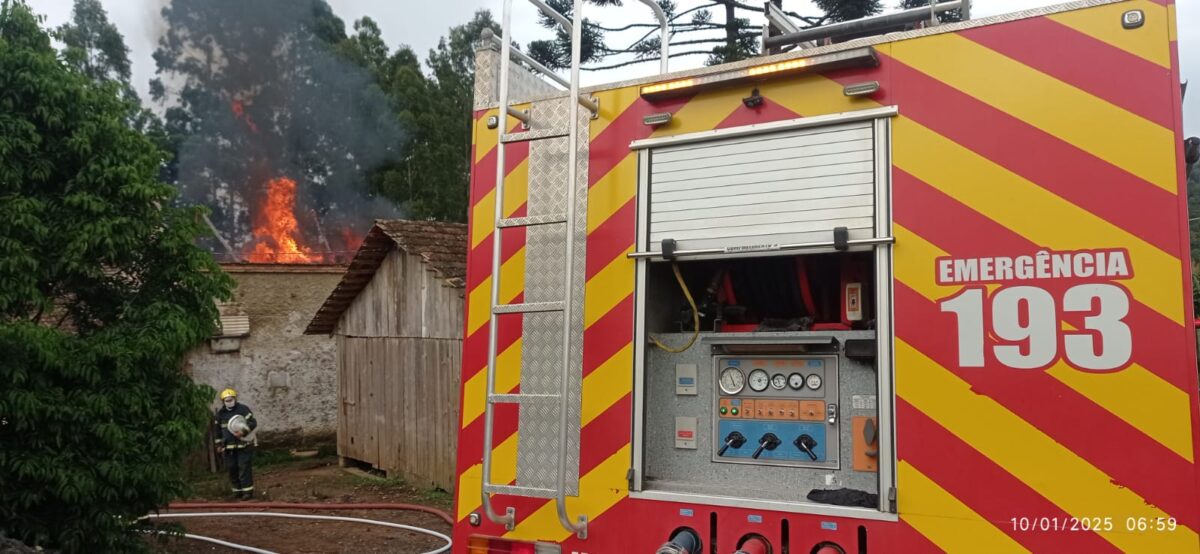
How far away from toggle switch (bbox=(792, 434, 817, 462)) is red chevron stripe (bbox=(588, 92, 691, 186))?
1.37 m

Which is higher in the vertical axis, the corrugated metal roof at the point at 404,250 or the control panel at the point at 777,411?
the corrugated metal roof at the point at 404,250

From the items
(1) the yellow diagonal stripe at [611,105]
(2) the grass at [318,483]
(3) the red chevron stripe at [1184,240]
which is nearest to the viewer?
(3) the red chevron stripe at [1184,240]

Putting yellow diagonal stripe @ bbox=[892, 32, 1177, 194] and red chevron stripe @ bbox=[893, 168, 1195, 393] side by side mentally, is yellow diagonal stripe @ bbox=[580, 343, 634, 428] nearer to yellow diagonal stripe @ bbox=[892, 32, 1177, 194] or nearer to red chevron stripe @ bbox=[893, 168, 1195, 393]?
red chevron stripe @ bbox=[893, 168, 1195, 393]

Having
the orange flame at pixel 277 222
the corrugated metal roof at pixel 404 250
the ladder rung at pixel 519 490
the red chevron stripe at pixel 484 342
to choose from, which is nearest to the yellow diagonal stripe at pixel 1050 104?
the red chevron stripe at pixel 484 342

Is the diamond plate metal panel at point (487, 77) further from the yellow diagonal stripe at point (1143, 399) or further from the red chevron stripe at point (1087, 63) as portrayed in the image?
the yellow diagonal stripe at point (1143, 399)

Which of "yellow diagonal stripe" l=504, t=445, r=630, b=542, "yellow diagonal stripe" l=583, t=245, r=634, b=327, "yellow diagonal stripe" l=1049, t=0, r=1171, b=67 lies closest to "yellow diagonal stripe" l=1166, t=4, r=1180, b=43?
"yellow diagonal stripe" l=1049, t=0, r=1171, b=67

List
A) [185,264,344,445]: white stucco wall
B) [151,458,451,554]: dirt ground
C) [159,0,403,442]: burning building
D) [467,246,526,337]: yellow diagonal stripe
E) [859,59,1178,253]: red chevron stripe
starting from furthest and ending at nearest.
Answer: [159,0,403,442]: burning building
[185,264,344,445]: white stucco wall
[151,458,451,554]: dirt ground
[467,246,526,337]: yellow diagonal stripe
[859,59,1178,253]: red chevron stripe

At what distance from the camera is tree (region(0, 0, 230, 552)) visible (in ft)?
19.9

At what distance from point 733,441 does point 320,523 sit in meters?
8.08

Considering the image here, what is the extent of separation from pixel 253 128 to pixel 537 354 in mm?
35233

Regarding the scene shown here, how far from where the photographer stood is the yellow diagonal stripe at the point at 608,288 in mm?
3781

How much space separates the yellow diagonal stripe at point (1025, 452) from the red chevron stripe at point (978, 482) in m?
0.02

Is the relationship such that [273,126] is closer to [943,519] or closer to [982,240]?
[982,240]

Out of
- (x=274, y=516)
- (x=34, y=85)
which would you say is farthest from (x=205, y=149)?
(x=34, y=85)
